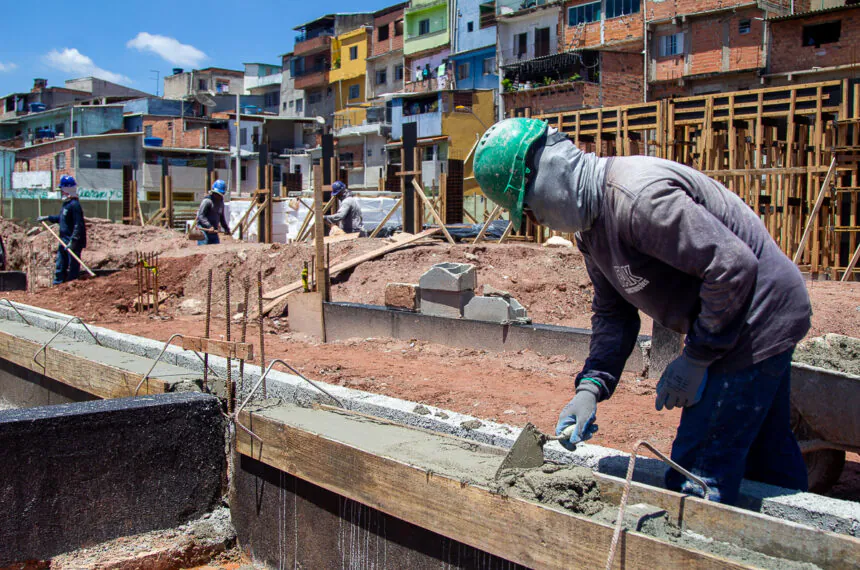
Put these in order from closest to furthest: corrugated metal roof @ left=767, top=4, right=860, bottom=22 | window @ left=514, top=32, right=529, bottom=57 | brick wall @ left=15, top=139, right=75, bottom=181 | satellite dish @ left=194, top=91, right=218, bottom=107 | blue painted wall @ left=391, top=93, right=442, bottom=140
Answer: corrugated metal roof @ left=767, top=4, right=860, bottom=22 < window @ left=514, top=32, right=529, bottom=57 < blue painted wall @ left=391, top=93, right=442, bottom=140 < brick wall @ left=15, top=139, right=75, bottom=181 < satellite dish @ left=194, top=91, right=218, bottom=107

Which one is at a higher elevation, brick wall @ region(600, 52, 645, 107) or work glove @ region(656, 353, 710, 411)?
brick wall @ region(600, 52, 645, 107)

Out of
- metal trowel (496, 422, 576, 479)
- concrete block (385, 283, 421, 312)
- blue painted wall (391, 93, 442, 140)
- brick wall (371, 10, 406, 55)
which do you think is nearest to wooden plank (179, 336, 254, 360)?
metal trowel (496, 422, 576, 479)

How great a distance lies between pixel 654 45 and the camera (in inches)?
1458

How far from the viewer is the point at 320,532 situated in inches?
142

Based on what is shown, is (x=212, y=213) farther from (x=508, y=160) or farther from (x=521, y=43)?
(x=521, y=43)

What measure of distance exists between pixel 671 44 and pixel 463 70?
17770 millimetres

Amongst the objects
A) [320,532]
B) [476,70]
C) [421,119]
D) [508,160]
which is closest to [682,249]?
[508,160]

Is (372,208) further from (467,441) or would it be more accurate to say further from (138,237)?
(467,441)

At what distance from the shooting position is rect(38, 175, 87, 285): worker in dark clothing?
13328mm

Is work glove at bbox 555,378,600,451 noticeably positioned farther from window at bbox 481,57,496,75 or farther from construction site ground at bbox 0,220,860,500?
window at bbox 481,57,496,75

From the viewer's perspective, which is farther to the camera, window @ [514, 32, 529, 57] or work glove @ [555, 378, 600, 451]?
window @ [514, 32, 529, 57]

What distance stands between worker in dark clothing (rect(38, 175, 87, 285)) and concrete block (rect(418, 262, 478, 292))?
7.43 metres

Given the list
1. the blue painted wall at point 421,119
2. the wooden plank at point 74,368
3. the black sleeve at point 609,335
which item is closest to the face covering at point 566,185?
the black sleeve at point 609,335

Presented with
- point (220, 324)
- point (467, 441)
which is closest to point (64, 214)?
point (220, 324)
